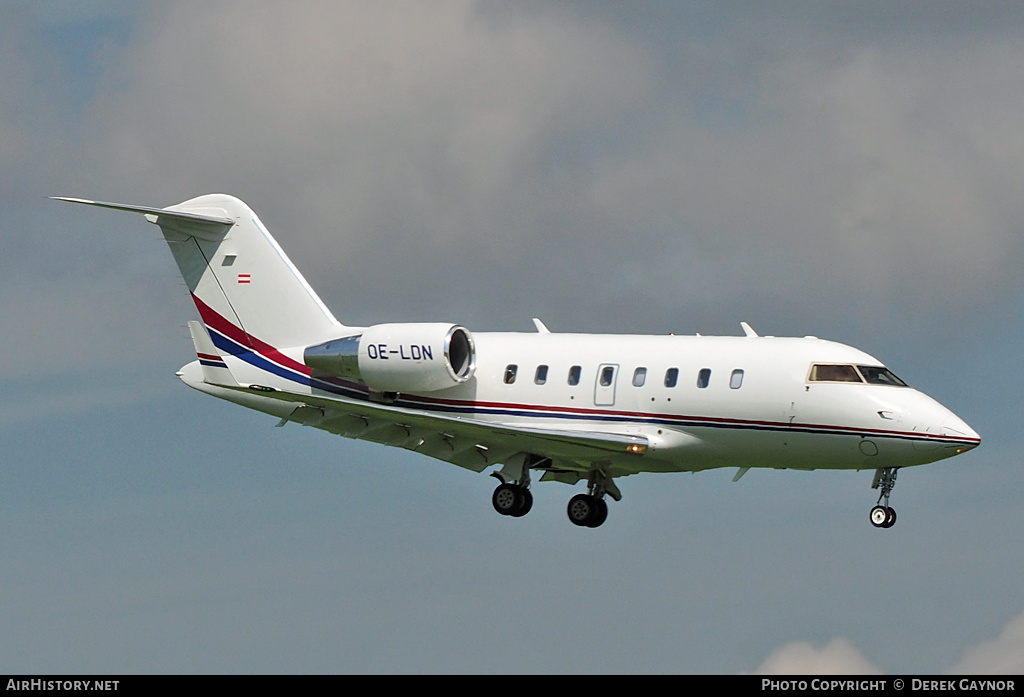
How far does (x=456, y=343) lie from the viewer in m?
43.2

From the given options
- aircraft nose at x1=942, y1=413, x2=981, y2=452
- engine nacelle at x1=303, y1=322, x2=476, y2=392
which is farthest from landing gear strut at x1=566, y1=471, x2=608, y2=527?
aircraft nose at x1=942, y1=413, x2=981, y2=452

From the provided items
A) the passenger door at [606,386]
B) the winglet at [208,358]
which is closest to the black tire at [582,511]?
the passenger door at [606,386]

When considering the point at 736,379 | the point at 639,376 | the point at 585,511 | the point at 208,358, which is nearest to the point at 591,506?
the point at 585,511

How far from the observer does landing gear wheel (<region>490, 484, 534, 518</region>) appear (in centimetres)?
4281

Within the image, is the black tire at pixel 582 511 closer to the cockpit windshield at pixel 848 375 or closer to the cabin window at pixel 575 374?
the cabin window at pixel 575 374

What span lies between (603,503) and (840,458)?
644 centimetres

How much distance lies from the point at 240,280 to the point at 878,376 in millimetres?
16550

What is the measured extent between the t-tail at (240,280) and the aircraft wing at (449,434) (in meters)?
1.95

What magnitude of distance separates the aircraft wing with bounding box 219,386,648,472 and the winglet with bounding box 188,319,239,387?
1210 mm

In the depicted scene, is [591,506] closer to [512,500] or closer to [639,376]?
[512,500]

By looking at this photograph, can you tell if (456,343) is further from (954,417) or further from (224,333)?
(954,417)

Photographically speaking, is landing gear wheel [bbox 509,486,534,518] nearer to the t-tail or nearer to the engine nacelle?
the engine nacelle

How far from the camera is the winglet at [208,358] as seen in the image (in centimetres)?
4609
